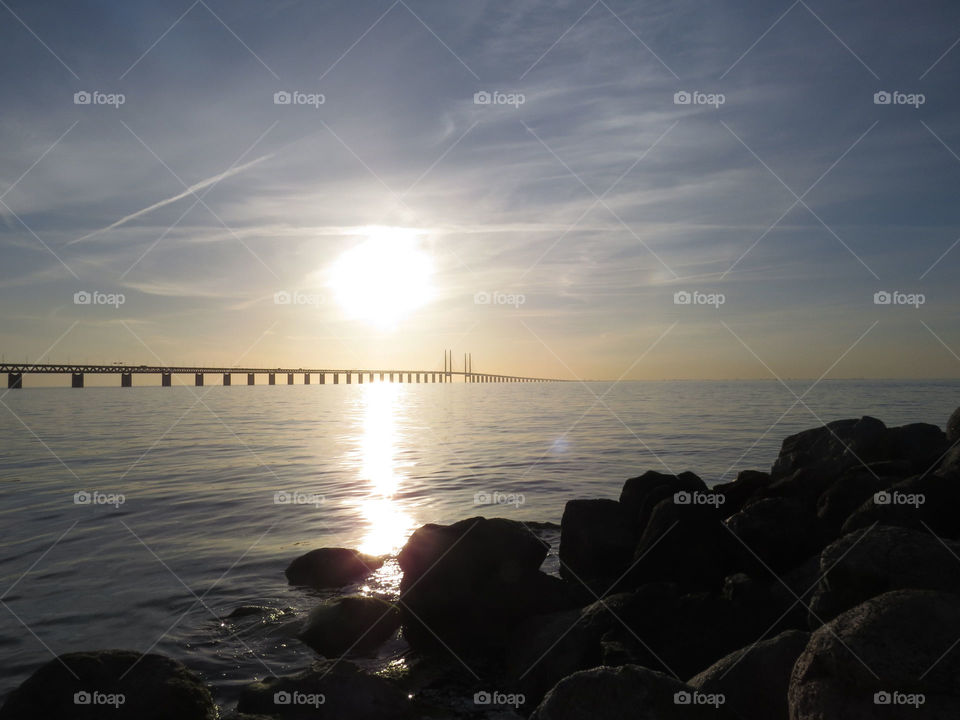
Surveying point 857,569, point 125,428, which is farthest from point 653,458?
point 125,428

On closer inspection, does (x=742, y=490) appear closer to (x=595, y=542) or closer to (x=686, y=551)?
(x=595, y=542)

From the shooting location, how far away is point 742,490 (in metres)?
12.7

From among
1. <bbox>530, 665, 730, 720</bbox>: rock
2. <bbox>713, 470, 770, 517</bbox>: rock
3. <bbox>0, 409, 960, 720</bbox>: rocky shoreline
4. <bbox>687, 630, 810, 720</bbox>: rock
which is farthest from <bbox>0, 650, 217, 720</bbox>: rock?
<bbox>713, 470, 770, 517</bbox>: rock

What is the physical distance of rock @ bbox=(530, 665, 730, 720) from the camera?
4.92m

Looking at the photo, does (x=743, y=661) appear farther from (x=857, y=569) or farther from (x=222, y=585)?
(x=222, y=585)

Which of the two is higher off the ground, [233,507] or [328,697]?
[233,507]

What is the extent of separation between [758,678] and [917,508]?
4.54 meters

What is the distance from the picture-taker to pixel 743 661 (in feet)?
19.2

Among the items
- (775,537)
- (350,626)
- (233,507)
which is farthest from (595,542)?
(233,507)

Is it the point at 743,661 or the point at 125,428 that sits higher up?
the point at 125,428

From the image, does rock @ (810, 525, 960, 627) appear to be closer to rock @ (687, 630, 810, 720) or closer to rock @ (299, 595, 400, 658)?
rock @ (687, 630, 810, 720)

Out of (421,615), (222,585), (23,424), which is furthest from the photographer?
(23,424)

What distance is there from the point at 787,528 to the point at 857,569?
3331 millimetres

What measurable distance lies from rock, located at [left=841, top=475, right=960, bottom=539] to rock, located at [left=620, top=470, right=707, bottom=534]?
108 inches
